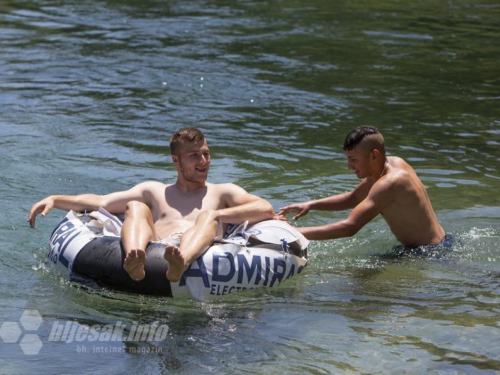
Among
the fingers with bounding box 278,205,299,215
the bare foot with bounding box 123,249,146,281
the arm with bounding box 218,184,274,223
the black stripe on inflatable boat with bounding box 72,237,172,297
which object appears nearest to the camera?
the bare foot with bounding box 123,249,146,281

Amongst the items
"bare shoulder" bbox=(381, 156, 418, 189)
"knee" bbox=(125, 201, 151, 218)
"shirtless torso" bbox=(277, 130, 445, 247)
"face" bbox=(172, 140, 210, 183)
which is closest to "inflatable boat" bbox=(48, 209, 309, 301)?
"knee" bbox=(125, 201, 151, 218)

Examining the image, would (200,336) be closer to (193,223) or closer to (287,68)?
(193,223)

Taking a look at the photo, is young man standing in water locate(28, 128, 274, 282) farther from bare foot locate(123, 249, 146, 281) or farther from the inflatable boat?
bare foot locate(123, 249, 146, 281)

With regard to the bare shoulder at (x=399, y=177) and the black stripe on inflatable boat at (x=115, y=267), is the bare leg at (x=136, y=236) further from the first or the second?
the bare shoulder at (x=399, y=177)

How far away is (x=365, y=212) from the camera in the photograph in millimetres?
8008

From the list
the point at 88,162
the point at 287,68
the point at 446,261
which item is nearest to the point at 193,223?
the point at 446,261

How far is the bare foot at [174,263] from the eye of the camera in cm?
660

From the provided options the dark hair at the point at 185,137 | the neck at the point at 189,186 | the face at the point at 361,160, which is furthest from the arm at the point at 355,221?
the dark hair at the point at 185,137

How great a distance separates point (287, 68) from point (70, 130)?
4.86m

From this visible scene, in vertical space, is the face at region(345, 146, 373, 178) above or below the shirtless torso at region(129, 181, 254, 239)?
above

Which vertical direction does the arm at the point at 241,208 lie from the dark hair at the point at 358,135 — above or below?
below

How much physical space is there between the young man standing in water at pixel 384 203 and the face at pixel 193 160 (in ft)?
2.45

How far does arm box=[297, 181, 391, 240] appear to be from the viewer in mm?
7961

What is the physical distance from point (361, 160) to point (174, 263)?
2.12 m
